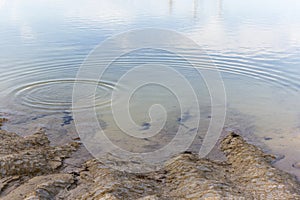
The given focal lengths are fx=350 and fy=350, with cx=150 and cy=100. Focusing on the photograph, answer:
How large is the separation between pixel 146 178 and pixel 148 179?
0.05 meters

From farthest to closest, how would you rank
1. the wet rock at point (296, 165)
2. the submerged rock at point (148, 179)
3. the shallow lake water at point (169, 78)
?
the shallow lake water at point (169, 78) < the wet rock at point (296, 165) < the submerged rock at point (148, 179)

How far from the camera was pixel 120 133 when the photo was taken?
8.05 metres

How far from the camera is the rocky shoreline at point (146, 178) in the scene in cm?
500

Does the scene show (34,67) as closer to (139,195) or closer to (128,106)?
(128,106)

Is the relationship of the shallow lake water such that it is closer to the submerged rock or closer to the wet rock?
the wet rock

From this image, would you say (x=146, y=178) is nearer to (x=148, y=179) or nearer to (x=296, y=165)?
(x=148, y=179)

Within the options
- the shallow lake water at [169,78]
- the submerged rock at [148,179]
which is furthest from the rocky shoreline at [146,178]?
the shallow lake water at [169,78]

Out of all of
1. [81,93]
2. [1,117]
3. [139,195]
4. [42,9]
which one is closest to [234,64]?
[81,93]

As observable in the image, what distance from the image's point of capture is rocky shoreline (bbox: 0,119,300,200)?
5004 millimetres

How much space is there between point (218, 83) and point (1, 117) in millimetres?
6613

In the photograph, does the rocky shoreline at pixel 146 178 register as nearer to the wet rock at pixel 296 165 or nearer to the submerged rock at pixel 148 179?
→ the submerged rock at pixel 148 179

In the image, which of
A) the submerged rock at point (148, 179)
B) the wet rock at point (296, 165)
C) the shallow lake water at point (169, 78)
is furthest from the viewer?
the shallow lake water at point (169, 78)

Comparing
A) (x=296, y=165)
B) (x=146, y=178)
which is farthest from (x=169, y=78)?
(x=146, y=178)

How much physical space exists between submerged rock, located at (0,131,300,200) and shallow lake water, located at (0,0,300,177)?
0.81 metres
